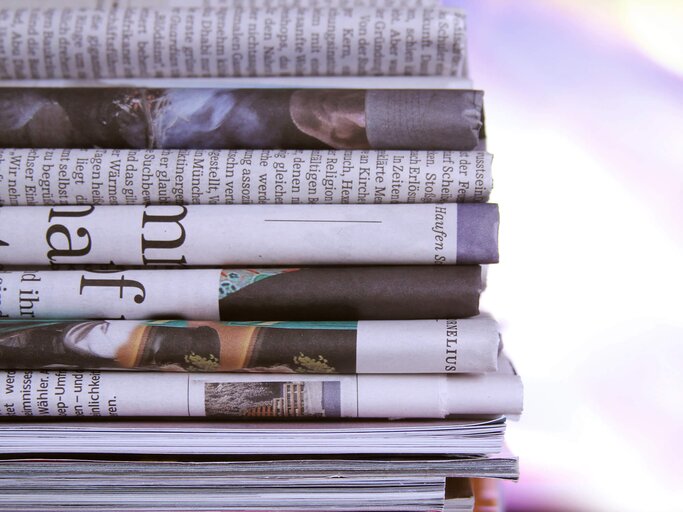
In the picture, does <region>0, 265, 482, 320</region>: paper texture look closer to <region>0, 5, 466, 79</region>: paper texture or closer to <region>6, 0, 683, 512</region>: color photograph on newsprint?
<region>6, 0, 683, 512</region>: color photograph on newsprint

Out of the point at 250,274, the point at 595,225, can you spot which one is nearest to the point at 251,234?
the point at 250,274

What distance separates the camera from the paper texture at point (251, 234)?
1.40 feet

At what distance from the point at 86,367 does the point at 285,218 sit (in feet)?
0.49

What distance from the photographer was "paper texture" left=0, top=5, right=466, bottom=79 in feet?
1.60

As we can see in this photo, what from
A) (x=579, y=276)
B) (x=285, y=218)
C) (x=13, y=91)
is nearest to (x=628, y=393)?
(x=579, y=276)

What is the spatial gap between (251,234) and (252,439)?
12 cm

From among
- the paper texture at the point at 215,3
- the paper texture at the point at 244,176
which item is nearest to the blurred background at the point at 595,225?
the paper texture at the point at 215,3

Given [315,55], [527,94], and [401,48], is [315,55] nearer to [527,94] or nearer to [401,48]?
[401,48]

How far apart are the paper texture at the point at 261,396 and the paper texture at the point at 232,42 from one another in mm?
217

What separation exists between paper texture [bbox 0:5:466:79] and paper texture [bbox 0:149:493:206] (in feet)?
0.28

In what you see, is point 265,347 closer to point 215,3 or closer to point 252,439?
point 252,439

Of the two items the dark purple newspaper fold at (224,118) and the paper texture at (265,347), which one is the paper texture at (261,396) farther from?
the dark purple newspaper fold at (224,118)

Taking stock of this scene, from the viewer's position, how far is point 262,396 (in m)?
0.43

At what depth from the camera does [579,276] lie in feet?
2.17
